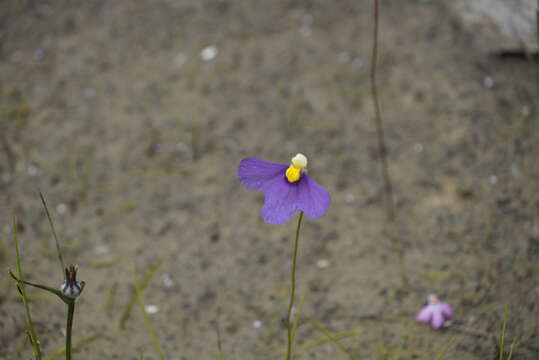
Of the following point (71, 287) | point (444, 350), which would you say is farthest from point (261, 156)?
point (71, 287)

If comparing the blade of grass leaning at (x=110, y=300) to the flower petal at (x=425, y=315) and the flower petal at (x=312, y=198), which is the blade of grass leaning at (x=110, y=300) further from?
the flower petal at (x=425, y=315)

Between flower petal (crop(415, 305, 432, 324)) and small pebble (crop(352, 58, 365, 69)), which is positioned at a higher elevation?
small pebble (crop(352, 58, 365, 69))

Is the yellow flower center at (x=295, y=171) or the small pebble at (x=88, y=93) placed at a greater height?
the yellow flower center at (x=295, y=171)

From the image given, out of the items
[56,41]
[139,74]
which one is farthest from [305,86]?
[56,41]

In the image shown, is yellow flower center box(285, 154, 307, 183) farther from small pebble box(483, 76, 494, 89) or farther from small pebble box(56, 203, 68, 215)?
small pebble box(483, 76, 494, 89)

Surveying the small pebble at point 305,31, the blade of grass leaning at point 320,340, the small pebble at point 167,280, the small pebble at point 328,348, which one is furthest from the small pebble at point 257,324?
the small pebble at point 305,31

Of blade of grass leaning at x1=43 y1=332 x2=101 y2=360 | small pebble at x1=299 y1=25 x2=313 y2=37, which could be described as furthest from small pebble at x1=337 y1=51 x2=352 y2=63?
blade of grass leaning at x1=43 y1=332 x2=101 y2=360

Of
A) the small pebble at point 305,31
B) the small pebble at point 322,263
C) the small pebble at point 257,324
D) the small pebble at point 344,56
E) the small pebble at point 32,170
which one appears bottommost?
the small pebble at point 322,263
